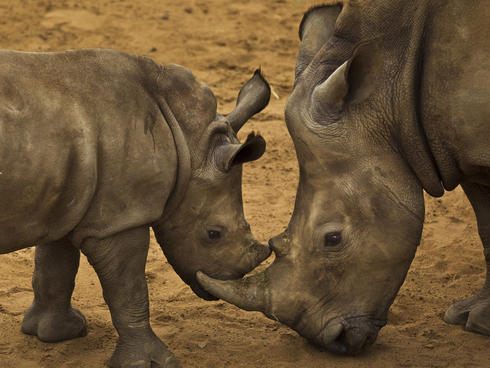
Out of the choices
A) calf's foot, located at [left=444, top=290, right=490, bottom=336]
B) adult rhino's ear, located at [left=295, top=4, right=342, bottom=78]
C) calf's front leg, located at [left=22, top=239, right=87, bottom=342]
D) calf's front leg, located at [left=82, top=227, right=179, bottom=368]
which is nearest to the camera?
calf's front leg, located at [left=82, top=227, right=179, bottom=368]

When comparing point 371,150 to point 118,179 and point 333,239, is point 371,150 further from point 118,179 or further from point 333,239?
point 118,179

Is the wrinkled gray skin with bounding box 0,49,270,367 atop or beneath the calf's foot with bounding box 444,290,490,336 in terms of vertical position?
atop

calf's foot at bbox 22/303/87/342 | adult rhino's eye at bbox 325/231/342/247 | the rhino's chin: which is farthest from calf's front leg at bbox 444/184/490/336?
calf's foot at bbox 22/303/87/342

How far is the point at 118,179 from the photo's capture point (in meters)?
4.57

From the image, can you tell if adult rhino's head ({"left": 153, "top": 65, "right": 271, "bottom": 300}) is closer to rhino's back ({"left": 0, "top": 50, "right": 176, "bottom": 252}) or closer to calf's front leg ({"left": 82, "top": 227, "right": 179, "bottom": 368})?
rhino's back ({"left": 0, "top": 50, "right": 176, "bottom": 252})

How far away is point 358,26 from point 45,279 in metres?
2.35

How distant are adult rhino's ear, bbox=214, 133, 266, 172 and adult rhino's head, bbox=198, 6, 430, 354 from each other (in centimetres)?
A: 25

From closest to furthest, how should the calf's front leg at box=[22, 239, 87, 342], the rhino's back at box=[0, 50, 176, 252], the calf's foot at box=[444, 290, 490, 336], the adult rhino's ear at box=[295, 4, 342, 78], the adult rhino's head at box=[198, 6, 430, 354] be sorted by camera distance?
the rhino's back at box=[0, 50, 176, 252] < the adult rhino's head at box=[198, 6, 430, 354] < the adult rhino's ear at box=[295, 4, 342, 78] < the calf's front leg at box=[22, 239, 87, 342] < the calf's foot at box=[444, 290, 490, 336]

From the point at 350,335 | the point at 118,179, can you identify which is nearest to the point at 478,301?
the point at 350,335

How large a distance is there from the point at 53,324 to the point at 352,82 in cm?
228

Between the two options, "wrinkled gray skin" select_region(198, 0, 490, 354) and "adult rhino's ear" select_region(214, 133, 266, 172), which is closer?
"wrinkled gray skin" select_region(198, 0, 490, 354)

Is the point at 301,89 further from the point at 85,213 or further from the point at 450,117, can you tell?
the point at 85,213

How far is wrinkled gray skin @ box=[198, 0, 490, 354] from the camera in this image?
4363mm

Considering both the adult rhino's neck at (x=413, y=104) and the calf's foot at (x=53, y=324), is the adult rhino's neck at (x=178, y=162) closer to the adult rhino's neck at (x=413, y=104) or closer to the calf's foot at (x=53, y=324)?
the calf's foot at (x=53, y=324)
